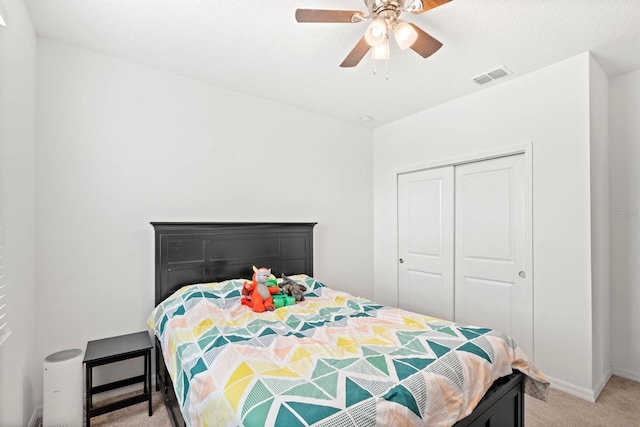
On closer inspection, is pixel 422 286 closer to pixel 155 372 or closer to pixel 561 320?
pixel 561 320

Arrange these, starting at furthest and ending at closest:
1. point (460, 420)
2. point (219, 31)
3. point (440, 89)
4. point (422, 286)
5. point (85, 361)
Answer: point (422, 286)
point (440, 89)
point (219, 31)
point (85, 361)
point (460, 420)

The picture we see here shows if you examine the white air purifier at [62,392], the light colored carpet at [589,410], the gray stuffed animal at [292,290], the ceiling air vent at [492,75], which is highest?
the ceiling air vent at [492,75]

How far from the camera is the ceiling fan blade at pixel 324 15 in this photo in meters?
1.61

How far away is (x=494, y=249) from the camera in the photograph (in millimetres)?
3018

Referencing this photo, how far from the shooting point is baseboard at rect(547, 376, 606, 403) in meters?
2.37

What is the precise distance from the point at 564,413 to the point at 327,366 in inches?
80.0

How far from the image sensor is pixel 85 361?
1.94 meters

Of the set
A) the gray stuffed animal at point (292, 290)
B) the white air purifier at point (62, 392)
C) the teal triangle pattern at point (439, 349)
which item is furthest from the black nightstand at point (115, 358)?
the teal triangle pattern at point (439, 349)

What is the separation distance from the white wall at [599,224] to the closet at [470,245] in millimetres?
433

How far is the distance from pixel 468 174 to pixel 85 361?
355cm

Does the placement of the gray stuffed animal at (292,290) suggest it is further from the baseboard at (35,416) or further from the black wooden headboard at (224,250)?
the baseboard at (35,416)

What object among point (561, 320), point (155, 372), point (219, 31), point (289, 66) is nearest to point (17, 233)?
point (155, 372)

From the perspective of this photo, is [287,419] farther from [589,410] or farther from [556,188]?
[556,188]

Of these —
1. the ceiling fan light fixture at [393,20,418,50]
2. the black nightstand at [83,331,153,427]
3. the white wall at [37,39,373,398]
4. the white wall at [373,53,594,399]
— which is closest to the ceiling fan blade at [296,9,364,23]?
the ceiling fan light fixture at [393,20,418,50]
